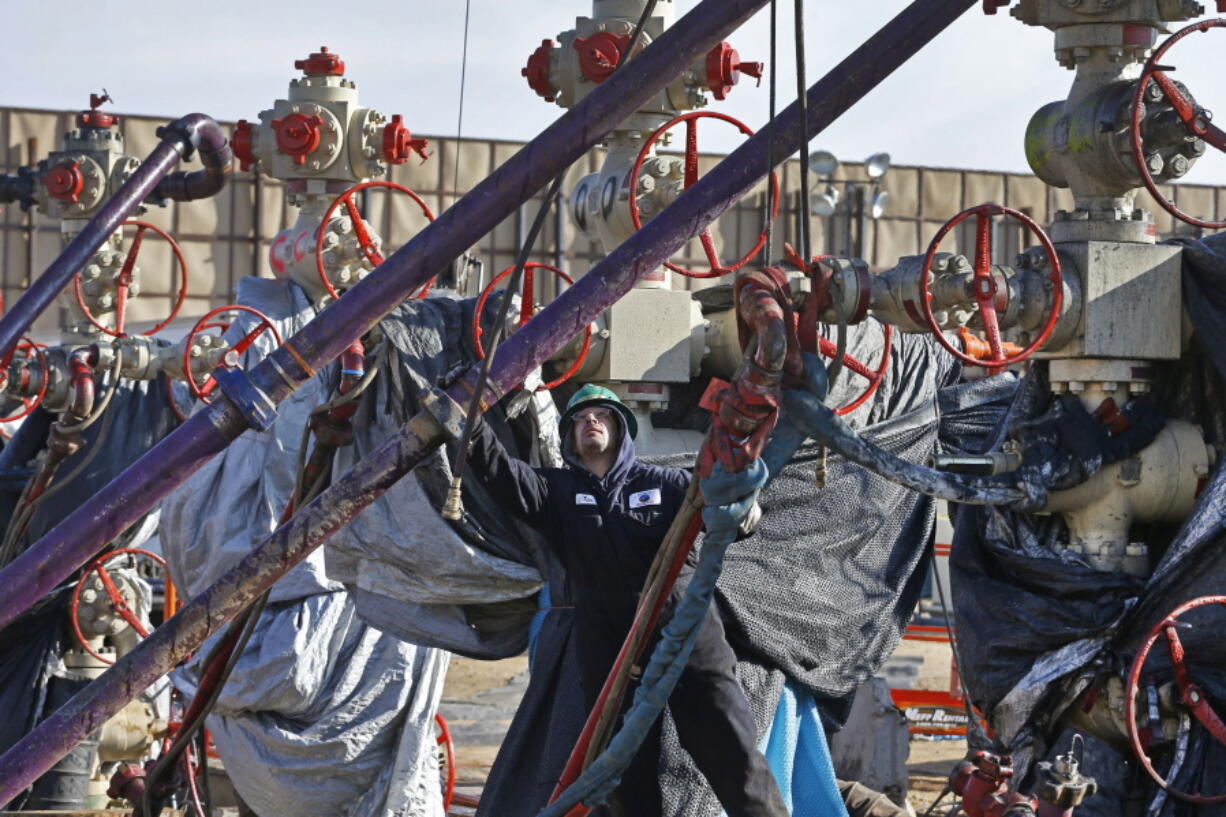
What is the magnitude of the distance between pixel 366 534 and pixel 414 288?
10.6 ft

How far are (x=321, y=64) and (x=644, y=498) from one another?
3.44 meters

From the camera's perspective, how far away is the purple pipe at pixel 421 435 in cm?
423

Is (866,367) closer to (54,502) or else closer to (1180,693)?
(1180,693)

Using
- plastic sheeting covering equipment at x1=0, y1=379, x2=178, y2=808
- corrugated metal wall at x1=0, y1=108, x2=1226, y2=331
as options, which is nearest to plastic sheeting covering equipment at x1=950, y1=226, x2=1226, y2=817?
plastic sheeting covering equipment at x1=0, y1=379, x2=178, y2=808

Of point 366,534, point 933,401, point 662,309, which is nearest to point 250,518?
point 366,534

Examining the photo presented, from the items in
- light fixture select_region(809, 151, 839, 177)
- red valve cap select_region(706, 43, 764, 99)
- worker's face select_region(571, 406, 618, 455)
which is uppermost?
light fixture select_region(809, 151, 839, 177)

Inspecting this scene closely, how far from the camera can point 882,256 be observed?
26.1 metres

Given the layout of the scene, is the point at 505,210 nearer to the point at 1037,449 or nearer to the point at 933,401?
the point at 1037,449

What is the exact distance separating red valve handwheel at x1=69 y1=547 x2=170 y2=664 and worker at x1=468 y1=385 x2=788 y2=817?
3112 mm

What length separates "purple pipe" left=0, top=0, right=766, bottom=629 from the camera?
4109mm

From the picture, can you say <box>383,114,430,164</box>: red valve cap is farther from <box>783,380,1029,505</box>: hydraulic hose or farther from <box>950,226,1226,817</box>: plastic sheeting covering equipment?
<box>783,380,1029,505</box>: hydraulic hose

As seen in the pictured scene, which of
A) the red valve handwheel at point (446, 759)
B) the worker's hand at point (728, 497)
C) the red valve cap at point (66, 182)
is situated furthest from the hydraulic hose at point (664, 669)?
the red valve cap at point (66, 182)

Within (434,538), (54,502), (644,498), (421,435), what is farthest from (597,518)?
(54,502)

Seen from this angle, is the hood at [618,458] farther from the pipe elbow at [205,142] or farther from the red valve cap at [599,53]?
the red valve cap at [599,53]
